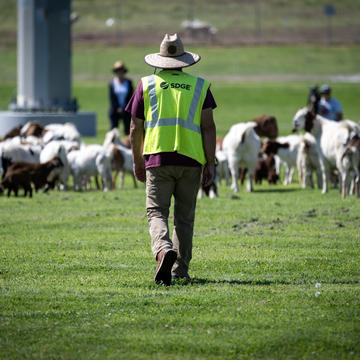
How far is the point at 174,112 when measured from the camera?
25.8ft

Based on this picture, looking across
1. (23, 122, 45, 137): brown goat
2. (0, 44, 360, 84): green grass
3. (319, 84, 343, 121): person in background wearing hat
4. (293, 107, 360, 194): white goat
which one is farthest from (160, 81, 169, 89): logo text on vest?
(0, 44, 360, 84): green grass

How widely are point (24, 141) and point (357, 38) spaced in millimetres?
62811

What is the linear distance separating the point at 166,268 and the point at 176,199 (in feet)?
2.29

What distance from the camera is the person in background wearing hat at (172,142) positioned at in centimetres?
785

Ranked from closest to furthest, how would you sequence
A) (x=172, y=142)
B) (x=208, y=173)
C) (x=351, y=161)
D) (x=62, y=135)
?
(x=172, y=142)
(x=208, y=173)
(x=351, y=161)
(x=62, y=135)

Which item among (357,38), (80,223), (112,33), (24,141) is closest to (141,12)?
(112,33)

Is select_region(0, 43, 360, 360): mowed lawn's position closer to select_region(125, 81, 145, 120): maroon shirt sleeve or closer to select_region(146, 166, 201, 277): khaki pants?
select_region(146, 166, 201, 277): khaki pants

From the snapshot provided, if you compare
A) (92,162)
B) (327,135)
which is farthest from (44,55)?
(327,135)

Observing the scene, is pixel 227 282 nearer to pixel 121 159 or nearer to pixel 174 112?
pixel 174 112

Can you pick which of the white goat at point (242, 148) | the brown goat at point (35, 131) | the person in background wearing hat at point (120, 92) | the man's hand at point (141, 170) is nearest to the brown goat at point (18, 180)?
the person in background wearing hat at point (120, 92)

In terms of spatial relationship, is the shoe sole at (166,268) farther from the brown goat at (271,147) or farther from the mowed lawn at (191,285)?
the brown goat at (271,147)

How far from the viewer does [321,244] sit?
1055cm

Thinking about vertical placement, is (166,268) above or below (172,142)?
below

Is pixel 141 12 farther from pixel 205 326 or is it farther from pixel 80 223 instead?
pixel 205 326
